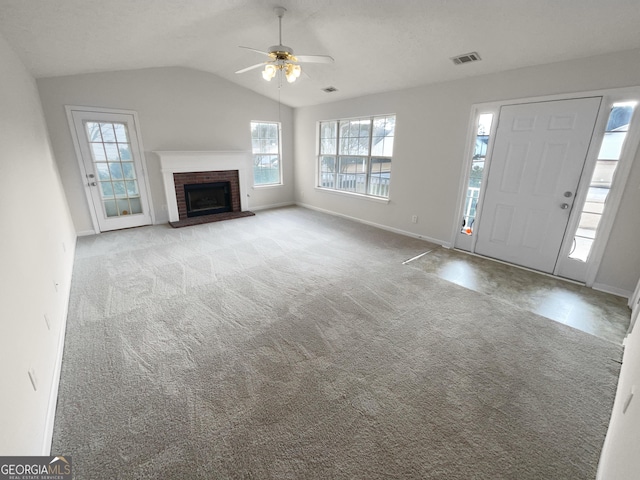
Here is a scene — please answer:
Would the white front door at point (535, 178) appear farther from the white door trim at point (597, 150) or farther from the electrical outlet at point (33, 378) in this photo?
the electrical outlet at point (33, 378)

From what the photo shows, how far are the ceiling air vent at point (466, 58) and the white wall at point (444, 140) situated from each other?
15.7 inches

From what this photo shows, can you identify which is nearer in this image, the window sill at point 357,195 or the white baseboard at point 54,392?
the white baseboard at point 54,392

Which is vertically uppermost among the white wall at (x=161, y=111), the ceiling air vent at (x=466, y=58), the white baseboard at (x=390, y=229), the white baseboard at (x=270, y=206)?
the ceiling air vent at (x=466, y=58)

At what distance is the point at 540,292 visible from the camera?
309cm

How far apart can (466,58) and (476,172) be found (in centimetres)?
143

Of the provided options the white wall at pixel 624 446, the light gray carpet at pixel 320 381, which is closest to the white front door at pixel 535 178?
the light gray carpet at pixel 320 381

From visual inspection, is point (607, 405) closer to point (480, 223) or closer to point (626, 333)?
point (626, 333)

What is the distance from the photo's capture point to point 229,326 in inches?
96.0

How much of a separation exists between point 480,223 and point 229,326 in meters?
3.59

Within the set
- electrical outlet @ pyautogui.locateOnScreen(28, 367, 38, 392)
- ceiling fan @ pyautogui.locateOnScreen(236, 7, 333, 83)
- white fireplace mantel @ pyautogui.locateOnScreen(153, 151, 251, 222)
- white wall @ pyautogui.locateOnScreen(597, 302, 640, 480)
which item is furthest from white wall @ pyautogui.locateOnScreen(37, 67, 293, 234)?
white wall @ pyautogui.locateOnScreen(597, 302, 640, 480)

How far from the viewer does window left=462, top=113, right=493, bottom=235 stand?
377cm

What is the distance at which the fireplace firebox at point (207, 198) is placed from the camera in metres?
5.75

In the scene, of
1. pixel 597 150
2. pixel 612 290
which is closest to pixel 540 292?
pixel 612 290

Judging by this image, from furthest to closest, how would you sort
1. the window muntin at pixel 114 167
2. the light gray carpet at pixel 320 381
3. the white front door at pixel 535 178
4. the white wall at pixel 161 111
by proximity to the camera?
the window muntin at pixel 114 167, the white wall at pixel 161 111, the white front door at pixel 535 178, the light gray carpet at pixel 320 381
